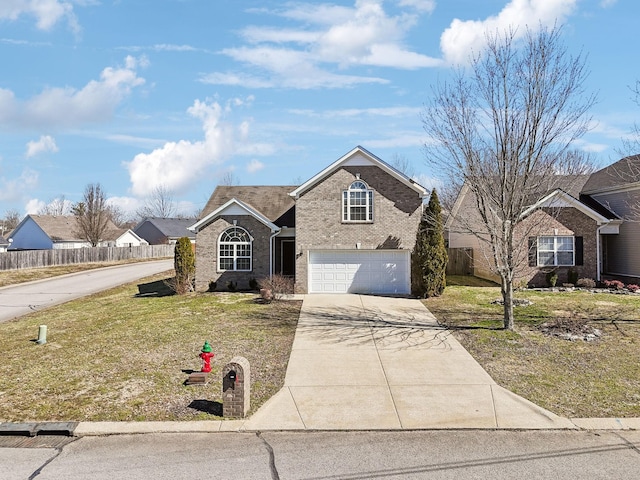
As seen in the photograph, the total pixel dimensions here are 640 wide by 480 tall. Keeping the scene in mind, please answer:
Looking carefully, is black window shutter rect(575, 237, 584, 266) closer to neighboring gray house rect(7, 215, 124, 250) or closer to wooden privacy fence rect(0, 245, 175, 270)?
wooden privacy fence rect(0, 245, 175, 270)

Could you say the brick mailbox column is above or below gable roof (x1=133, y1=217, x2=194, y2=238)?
below

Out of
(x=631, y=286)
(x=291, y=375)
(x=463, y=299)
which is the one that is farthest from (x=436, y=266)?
(x=291, y=375)

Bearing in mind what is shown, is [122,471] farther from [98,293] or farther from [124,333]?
[98,293]

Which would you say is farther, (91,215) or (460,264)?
(91,215)

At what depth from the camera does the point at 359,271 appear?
2323 centimetres

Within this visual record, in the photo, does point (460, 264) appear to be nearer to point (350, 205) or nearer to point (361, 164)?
point (350, 205)

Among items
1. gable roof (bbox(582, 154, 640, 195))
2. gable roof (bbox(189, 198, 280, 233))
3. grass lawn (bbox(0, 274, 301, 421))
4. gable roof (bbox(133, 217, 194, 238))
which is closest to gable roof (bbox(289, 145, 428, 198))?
gable roof (bbox(189, 198, 280, 233))

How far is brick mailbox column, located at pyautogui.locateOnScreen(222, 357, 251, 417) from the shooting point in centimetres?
851

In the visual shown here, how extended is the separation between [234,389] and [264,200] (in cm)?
1929

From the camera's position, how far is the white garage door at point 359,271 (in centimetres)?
2314

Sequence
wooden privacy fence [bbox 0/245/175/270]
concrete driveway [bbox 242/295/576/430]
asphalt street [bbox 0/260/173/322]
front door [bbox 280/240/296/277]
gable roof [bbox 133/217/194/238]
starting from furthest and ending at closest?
gable roof [bbox 133/217/194/238] < wooden privacy fence [bbox 0/245/175/270] < front door [bbox 280/240/296/277] < asphalt street [bbox 0/260/173/322] < concrete driveway [bbox 242/295/576/430]

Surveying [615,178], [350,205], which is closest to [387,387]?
[350,205]

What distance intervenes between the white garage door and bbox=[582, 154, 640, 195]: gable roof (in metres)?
12.0

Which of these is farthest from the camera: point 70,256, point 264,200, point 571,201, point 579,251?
point 70,256
